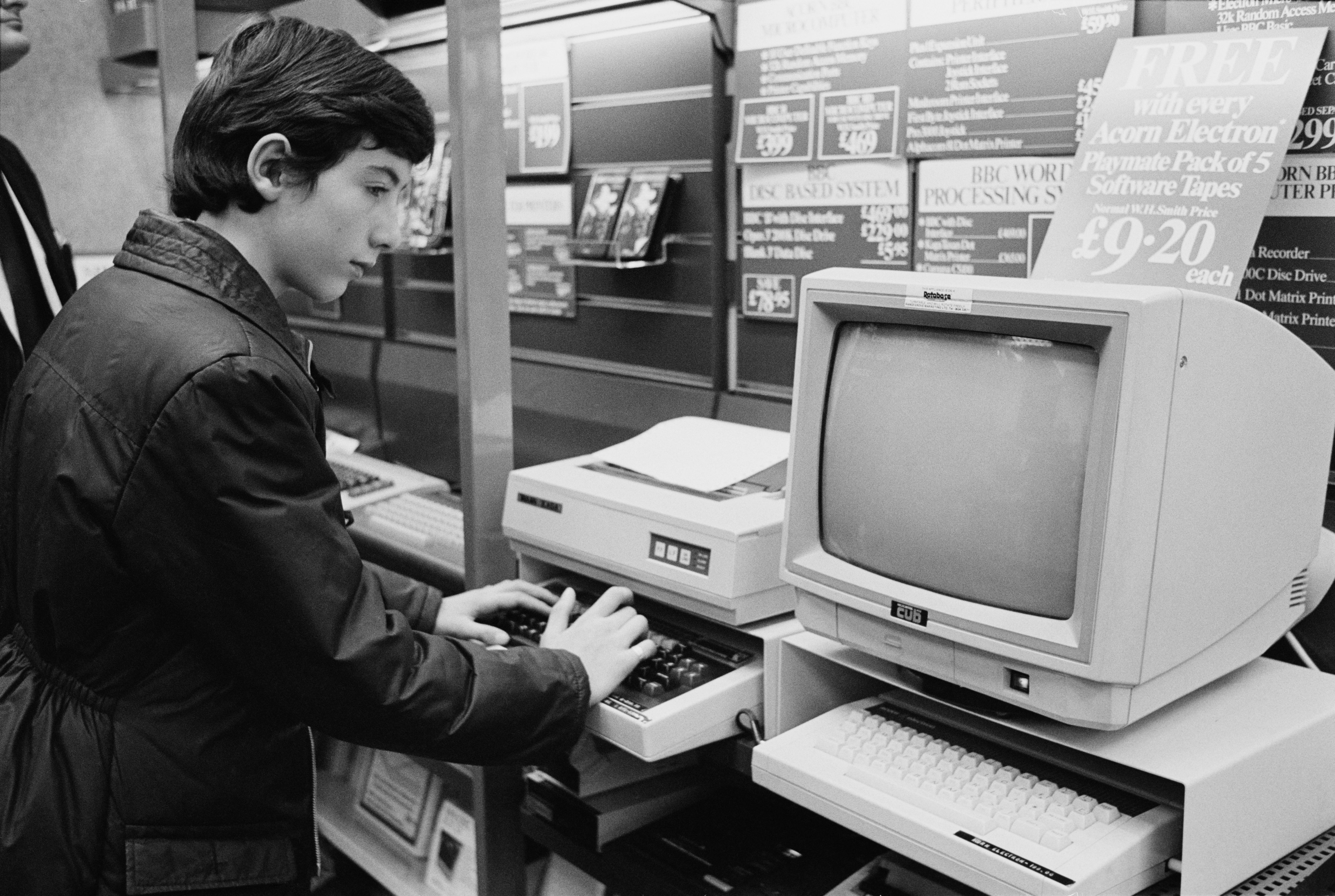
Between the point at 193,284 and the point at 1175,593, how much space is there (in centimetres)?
110

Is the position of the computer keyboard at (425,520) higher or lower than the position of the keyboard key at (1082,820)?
lower

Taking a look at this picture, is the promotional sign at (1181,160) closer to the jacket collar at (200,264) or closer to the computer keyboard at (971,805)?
the computer keyboard at (971,805)

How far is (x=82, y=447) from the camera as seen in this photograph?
1.32 m

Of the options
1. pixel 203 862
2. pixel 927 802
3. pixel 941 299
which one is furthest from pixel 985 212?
pixel 203 862

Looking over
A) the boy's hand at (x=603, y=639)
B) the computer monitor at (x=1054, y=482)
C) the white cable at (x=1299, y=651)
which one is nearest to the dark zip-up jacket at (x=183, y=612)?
the boy's hand at (x=603, y=639)

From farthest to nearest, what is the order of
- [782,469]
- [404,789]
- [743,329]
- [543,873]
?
[404,789]
[743,329]
[543,873]
[782,469]

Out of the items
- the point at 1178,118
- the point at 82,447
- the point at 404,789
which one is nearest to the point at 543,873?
the point at 404,789

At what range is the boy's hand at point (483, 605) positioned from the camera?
1860 millimetres

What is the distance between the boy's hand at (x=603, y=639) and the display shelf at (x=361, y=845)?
53.8 inches

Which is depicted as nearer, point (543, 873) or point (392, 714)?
point (392, 714)

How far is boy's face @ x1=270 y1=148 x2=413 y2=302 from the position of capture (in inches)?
56.9

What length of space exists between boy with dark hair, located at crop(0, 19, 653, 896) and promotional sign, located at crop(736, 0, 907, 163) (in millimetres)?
960

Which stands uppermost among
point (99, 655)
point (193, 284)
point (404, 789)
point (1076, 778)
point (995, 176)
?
point (995, 176)

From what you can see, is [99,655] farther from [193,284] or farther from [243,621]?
[193,284]
